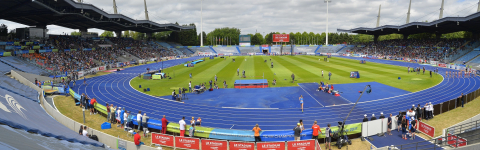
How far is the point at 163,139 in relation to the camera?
14.2m

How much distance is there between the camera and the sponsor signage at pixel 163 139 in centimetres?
1403

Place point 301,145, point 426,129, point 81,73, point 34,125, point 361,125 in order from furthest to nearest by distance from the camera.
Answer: point 81,73, point 426,129, point 361,125, point 301,145, point 34,125

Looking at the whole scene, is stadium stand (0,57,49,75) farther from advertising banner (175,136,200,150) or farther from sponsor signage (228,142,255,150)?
sponsor signage (228,142,255,150)

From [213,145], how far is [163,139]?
114 inches

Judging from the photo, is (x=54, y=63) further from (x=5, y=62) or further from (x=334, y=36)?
(x=334, y=36)

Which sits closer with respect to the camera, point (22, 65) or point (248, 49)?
point (22, 65)

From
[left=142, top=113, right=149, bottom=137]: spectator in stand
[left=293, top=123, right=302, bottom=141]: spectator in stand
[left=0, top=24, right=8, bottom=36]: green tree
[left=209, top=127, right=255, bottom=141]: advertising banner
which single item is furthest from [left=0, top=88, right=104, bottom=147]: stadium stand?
[left=0, top=24, right=8, bottom=36]: green tree

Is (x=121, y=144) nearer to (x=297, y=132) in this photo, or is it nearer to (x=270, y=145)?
(x=270, y=145)

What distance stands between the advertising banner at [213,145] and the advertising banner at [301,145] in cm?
324

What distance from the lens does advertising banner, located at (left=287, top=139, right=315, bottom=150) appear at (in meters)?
13.1

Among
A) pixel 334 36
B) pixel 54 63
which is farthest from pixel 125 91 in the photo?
pixel 334 36

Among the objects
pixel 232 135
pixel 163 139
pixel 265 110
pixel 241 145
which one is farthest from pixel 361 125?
pixel 163 139

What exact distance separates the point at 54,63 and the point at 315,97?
43043 millimetres

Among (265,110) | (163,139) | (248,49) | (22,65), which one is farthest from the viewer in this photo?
(248,49)
